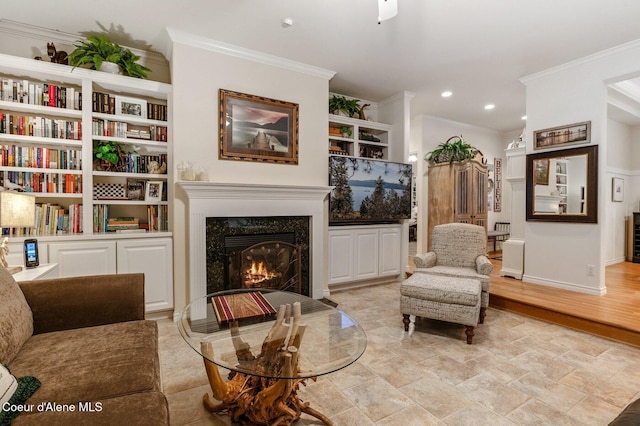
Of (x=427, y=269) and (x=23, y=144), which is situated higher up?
(x=23, y=144)

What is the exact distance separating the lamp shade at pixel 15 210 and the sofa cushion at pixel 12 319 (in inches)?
27.2

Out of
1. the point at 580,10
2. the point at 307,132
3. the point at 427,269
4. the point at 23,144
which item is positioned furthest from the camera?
the point at 307,132

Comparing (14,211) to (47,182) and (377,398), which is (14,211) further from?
(377,398)

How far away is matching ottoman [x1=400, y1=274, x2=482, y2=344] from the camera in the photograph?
253 centimetres

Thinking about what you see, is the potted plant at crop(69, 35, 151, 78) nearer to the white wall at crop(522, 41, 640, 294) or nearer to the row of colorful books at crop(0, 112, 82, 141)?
the row of colorful books at crop(0, 112, 82, 141)

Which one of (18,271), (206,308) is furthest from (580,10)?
(18,271)

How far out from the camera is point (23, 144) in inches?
113

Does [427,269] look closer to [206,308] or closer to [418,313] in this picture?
[418,313]

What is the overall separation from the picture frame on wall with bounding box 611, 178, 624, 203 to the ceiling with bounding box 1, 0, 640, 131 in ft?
11.1

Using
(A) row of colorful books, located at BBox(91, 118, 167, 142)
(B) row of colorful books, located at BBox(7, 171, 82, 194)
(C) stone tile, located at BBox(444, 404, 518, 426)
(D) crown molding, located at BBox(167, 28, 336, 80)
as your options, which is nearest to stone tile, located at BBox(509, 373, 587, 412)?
(C) stone tile, located at BBox(444, 404, 518, 426)

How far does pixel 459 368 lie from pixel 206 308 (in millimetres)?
1823

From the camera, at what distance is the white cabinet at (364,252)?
4066 mm

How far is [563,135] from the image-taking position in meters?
3.70

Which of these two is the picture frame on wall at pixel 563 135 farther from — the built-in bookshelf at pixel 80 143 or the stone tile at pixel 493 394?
the built-in bookshelf at pixel 80 143
